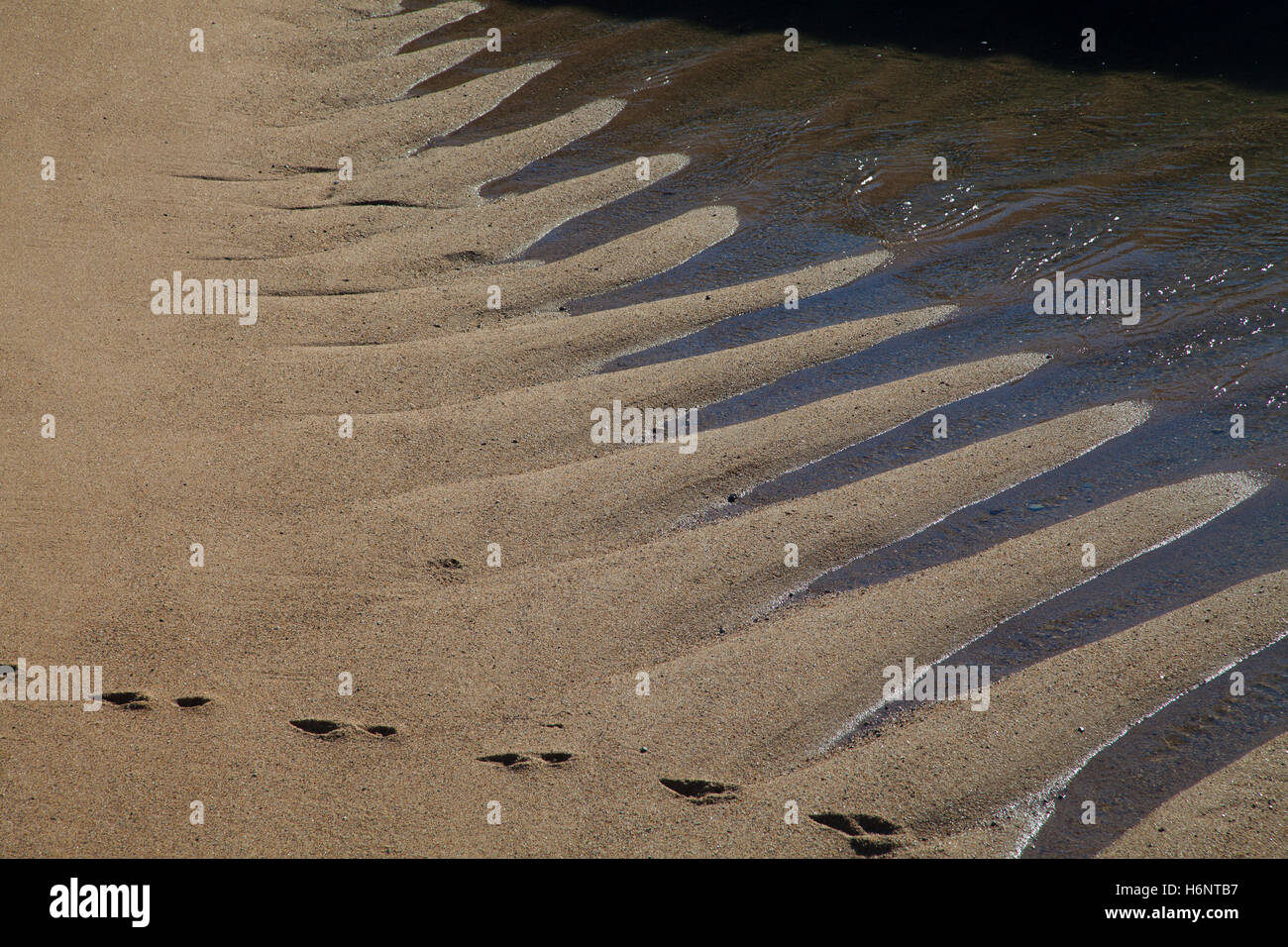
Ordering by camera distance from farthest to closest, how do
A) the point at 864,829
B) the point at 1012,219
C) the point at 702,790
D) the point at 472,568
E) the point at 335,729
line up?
the point at 1012,219, the point at 472,568, the point at 335,729, the point at 702,790, the point at 864,829

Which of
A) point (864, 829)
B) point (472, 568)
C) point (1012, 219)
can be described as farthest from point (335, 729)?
point (1012, 219)

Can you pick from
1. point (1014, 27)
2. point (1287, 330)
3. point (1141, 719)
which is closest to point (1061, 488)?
point (1141, 719)

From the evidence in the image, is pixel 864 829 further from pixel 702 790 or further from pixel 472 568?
pixel 472 568

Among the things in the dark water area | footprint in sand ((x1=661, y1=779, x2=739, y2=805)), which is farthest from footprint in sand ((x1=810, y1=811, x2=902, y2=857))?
the dark water area

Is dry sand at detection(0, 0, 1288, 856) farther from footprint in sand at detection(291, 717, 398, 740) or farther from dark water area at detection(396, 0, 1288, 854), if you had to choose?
dark water area at detection(396, 0, 1288, 854)

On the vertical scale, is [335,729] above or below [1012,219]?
below

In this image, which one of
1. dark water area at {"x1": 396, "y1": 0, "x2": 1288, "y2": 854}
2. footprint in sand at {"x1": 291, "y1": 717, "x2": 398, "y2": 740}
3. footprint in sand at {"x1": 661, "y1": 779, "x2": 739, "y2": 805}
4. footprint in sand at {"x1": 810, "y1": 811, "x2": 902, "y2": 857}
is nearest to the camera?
footprint in sand at {"x1": 810, "y1": 811, "x2": 902, "y2": 857}
